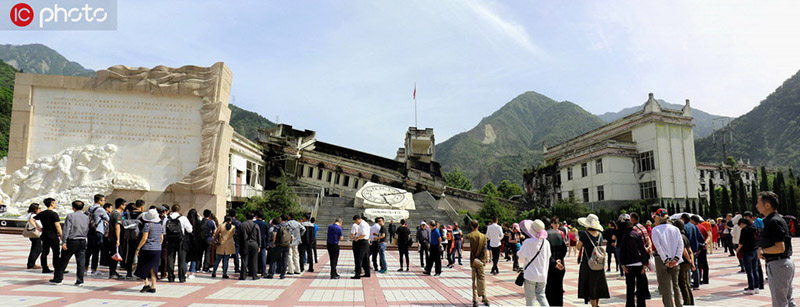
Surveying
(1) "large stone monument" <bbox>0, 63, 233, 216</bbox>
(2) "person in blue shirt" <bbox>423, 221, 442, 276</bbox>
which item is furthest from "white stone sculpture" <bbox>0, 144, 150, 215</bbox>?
(2) "person in blue shirt" <bbox>423, 221, 442, 276</bbox>

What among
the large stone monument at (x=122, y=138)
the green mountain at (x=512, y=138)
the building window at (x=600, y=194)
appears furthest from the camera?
the green mountain at (x=512, y=138)

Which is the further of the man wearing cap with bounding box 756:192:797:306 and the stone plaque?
the stone plaque

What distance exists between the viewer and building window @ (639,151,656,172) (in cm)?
4100

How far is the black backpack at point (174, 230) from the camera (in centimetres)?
949

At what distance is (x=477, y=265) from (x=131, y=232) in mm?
7119

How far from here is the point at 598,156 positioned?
43406 millimetres

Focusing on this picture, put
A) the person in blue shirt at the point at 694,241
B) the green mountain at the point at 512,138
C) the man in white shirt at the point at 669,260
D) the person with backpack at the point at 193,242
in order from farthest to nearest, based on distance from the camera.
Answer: the green mountain at the point at 512,138, the person with backpack at the point at 193,242, the person in blue shirt at the point at 694,241, the man in white shirt at the point at 669,260

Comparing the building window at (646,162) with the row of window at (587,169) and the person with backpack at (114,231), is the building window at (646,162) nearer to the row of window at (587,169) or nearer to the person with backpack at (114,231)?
the row of window at (587,169)

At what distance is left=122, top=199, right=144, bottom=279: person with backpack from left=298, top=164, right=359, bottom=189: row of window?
107 feet

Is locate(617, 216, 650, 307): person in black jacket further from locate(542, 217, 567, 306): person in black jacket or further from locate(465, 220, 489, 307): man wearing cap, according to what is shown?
locate(465, 220, 489, 307): man wearing cap

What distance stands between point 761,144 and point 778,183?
226 ft

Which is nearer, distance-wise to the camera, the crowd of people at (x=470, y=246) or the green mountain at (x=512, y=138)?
the crowd of people at (x=470, y=246)

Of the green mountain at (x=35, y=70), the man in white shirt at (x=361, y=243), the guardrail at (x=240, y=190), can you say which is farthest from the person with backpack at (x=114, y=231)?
the green mountain at (x=35, y=70)

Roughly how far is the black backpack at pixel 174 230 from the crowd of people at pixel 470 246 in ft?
0.06
